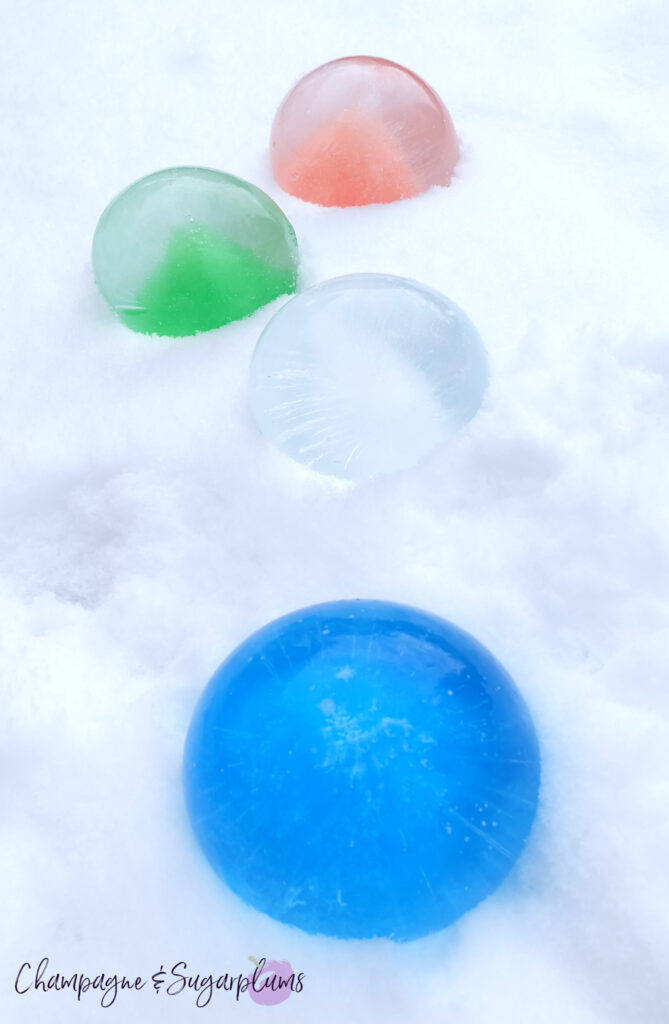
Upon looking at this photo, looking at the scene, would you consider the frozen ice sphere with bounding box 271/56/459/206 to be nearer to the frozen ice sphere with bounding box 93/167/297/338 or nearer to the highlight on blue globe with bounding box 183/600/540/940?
the frozen ice sphere with bounding box 93/167/297/338

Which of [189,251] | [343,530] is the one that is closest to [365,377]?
[343,530]

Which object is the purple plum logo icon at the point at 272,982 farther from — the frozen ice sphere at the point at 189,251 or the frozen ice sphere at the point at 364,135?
the frozen ice sphere at the point at 364,135

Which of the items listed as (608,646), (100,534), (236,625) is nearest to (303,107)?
(100,534)

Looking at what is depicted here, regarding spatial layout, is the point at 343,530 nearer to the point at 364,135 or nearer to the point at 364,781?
the point at 364,781

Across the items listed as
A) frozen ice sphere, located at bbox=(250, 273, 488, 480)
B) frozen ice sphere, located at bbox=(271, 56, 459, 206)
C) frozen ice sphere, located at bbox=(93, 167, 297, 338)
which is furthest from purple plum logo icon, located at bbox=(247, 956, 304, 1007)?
frozen ice sphere, located at bbox=(271, 56, 459, 206)

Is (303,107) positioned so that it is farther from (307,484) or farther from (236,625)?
(236,625)
